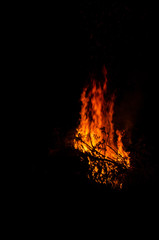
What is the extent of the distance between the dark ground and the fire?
23 centimetres

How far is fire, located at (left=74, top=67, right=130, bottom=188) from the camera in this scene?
3.33 meters

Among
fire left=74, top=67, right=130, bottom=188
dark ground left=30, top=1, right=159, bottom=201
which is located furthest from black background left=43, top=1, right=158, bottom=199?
fire left=74, top=67, right=130, bottom=188

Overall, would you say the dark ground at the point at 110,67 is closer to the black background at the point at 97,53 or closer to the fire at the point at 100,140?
the black background at the point at 97,53

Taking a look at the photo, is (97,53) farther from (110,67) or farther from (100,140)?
(100,140)

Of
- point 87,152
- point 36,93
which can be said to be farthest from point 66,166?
point 36,93

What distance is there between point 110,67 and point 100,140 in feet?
6.29

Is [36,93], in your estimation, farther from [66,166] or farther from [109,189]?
[109,189]

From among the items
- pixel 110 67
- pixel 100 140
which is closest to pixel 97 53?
pixel 110 67

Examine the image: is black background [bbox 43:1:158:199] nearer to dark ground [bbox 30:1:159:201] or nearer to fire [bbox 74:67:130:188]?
dark ground [bbox 30:1:159:201]

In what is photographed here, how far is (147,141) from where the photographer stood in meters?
4.73

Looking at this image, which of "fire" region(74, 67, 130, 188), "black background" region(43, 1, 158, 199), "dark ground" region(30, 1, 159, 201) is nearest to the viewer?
"fire" region(74, 67, 130, 188)

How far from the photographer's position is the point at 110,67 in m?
4.84

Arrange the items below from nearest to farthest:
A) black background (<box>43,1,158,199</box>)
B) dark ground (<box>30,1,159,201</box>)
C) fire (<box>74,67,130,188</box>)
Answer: fire (<box>74,67,130,188</box>)
dark ground (<box>30,1,159,201</box>)
black background (<box>43,1,158,199</box>)

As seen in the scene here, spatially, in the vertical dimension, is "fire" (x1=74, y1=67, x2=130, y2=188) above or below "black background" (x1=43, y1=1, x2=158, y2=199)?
below
